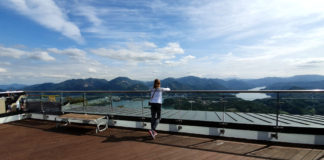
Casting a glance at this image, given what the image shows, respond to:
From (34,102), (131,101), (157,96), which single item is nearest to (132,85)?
(34,102)

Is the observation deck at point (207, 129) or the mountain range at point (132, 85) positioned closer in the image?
the observation deck at point (207, 129)

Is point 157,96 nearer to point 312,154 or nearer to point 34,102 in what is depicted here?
point 312,154

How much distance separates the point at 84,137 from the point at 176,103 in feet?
9.54

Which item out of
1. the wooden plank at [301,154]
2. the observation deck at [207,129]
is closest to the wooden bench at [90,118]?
the observation deck at [207,129]

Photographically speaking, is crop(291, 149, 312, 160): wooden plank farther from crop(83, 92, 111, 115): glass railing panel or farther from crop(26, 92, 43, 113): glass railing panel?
crop(26, 92, 43, 113): glass railing panel

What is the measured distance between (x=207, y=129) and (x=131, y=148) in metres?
2.09

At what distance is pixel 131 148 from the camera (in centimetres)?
364

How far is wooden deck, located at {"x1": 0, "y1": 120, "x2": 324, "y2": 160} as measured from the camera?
10.4ft

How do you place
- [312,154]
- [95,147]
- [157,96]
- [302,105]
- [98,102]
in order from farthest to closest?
[98,102], [157,96], [302,105], [95,147], [312,154]

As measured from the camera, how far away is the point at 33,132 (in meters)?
5.20

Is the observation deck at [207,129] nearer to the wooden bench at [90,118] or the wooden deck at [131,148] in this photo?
the wooden deck at [131,148]

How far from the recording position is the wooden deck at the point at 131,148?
3.17 m

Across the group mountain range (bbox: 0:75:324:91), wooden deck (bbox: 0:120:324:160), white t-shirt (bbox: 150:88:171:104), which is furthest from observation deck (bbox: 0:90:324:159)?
mountain range (bbox: 0:75:324:91)

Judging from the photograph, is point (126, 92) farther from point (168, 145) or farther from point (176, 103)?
point (168, 145)
